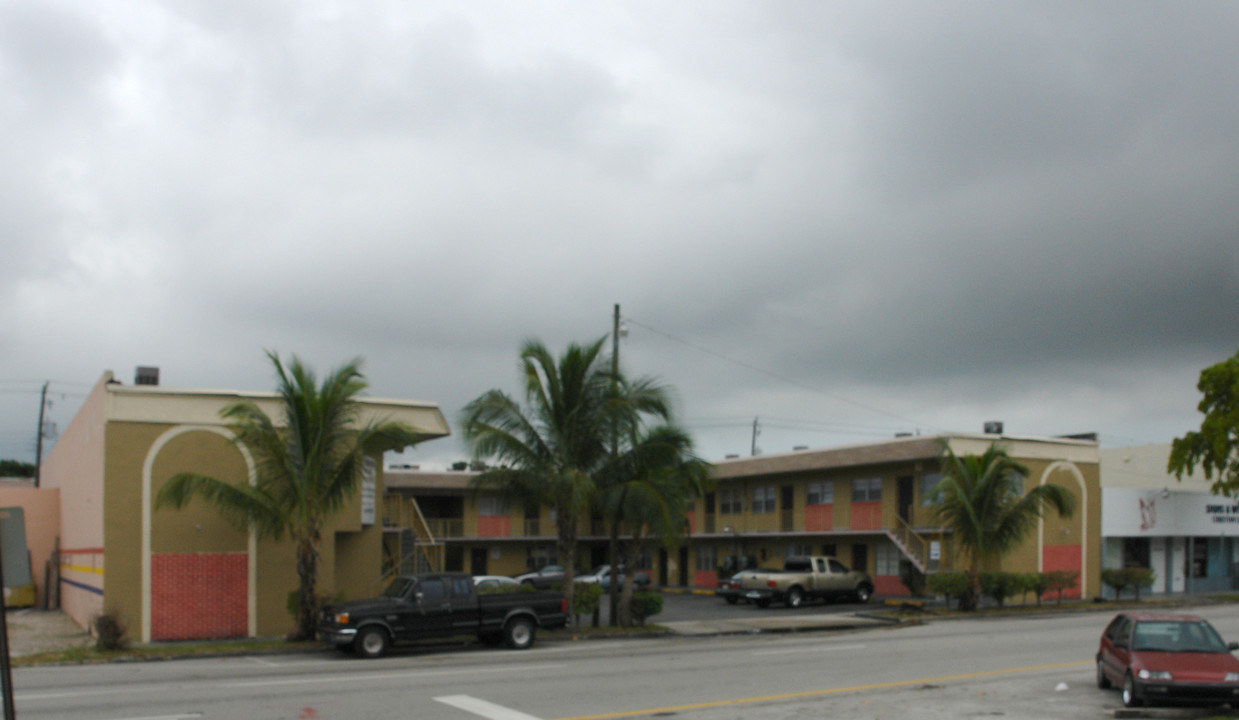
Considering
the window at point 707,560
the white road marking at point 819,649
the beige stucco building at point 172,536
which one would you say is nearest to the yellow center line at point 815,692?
the white road marking at point 819,649

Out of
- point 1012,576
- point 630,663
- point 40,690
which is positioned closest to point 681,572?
point 1012,576

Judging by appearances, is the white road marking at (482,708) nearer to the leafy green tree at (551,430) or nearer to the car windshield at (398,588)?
the car windshield at (398,588)

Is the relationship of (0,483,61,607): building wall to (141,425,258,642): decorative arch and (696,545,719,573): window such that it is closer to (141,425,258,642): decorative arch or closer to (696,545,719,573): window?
(141,425,258,642): decorative arch

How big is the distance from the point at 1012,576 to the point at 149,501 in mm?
24574

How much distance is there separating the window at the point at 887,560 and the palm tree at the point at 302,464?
22982mm

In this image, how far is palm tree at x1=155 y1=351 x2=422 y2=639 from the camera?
22.1 meters

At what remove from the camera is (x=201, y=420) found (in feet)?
77.3

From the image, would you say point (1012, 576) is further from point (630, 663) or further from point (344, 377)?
point (344, 377)

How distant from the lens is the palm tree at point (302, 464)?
22.1 meters

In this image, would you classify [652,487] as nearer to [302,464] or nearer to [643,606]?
[643,606]

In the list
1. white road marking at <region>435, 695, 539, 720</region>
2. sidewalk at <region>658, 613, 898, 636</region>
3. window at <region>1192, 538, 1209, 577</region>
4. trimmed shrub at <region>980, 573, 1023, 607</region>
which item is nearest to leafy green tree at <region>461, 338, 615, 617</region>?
sidewalk at <region>658, 613, 898, 636</region>

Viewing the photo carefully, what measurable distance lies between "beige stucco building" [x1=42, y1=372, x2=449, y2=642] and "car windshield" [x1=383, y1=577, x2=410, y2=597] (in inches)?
151

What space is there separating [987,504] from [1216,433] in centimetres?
1168

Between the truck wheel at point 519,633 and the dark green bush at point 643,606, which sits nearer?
the truck wheel at point 519,633
